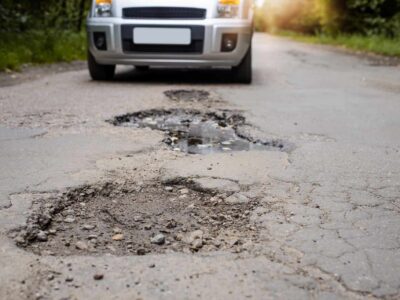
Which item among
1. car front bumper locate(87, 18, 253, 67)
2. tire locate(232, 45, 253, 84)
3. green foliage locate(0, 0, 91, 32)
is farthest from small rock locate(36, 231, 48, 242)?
green foliage locate(0, 0, 91, 32)

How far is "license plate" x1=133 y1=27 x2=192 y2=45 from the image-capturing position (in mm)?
5926

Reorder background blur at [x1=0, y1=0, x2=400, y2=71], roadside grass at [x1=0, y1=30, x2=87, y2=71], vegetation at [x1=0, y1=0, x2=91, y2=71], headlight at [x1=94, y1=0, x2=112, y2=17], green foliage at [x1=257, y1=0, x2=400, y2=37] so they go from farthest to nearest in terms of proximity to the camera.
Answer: green foliage at [x1=257, y1=0, x2=400, y2=37], background blur at [x1=0, y1=0, x2=400, y2=71], vegetation at [x1=0, y1=0, x2=91, y2=71], roadside grass at [x1=0, y1=30, x2=87, y2=71], headlight at [x1=94, y1=0, x2=112, y2=17]

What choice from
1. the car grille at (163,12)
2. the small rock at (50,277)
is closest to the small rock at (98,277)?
the small rock at (50,277)

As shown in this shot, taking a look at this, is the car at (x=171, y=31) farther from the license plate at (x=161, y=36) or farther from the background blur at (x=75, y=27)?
the background blur at (x=75, y=27)

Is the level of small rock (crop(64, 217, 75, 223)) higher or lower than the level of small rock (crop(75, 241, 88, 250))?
lower

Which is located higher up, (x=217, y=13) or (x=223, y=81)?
(x=217, y=13)

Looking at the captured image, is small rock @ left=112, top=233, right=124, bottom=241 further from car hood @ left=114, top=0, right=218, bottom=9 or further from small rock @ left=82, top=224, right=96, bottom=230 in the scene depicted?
car hood @ left=114, top=0, right=218, bottom=9

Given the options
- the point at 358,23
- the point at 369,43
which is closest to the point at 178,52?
the point at 369,43

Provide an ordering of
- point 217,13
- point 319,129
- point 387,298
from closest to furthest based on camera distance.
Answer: point 387,298
point 319,129
point 217,13

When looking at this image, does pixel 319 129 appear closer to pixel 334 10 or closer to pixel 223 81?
pixel 223 81

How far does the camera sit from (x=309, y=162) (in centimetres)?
305

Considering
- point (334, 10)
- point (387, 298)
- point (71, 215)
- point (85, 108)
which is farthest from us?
point (334, 10)

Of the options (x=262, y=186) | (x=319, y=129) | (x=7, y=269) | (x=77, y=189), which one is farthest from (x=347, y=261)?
(x=319, y=129)

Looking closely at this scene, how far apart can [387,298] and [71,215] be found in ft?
4.24
